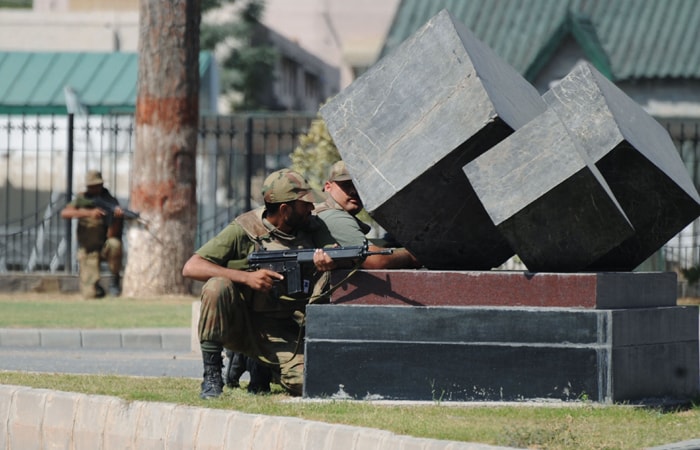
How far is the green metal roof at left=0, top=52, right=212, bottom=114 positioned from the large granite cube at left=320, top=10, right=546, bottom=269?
18739 millimetres

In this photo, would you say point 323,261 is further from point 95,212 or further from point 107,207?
point 95,212

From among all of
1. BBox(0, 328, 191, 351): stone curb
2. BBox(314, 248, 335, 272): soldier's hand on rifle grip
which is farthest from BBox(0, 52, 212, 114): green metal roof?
BBox(314, 248, 335, 272): soldier's hand on rifle grip

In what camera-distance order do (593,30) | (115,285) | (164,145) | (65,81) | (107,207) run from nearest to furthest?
1. (164,145)
2. (107,207)
3. (115,285)
4. (65,81)
5. (593,30)

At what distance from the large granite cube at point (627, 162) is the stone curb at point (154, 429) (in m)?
2.34

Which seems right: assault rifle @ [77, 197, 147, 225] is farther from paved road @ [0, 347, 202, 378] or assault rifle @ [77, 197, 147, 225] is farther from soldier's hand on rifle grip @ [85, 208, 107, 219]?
paved road @ [0, 347, 202, 378]

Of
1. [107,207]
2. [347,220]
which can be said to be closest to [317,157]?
[107,207]

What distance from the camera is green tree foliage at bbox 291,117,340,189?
19141 mm

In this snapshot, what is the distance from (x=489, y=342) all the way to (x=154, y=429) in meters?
1.80

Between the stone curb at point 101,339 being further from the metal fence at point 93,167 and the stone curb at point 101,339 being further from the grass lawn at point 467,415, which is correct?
the grass lawn at point 467,415

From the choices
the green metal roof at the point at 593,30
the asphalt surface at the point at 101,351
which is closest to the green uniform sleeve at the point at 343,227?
the asphalt surface at the point at 101,351

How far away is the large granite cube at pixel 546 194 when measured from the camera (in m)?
8.05

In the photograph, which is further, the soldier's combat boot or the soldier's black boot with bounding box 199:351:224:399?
the soldier's combat boot

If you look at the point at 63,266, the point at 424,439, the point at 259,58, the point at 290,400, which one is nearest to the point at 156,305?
the point at 63,266

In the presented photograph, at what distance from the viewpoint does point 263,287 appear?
8.58 metres
